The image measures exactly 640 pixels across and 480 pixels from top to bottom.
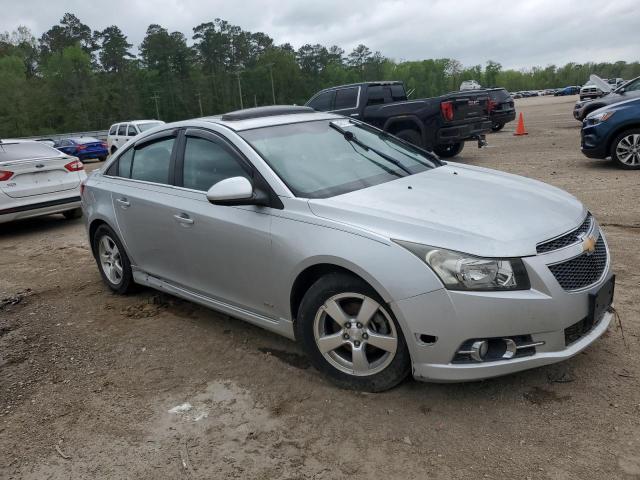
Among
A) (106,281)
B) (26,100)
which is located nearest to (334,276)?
(106,281)

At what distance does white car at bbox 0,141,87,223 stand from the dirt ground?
4276 mm

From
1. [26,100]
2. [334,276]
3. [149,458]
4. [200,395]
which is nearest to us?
[149,458]

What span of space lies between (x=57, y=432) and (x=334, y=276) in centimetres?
183

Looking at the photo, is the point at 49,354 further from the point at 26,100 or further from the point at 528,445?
the point at 26,100

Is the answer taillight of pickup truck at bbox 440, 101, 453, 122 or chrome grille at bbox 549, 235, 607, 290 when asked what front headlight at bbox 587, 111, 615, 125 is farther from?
chrome grille at bbox 549, 235, 607, 290

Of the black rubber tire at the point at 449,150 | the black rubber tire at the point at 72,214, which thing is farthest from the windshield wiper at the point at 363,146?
the black rubber tire at the point at 449,150

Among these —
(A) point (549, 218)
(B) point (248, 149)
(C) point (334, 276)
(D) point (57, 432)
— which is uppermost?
(B) point (248, 149)

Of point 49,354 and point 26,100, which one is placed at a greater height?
point 26,100

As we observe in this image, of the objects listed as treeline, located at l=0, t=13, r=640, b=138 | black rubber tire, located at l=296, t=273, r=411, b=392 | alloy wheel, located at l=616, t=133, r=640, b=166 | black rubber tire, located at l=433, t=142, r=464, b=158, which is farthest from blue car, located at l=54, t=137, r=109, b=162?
treeline, located at l=0, t=13, r=640, b=138

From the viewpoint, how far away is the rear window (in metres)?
8.49

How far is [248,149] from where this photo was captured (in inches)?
146

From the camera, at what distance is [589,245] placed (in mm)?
3092

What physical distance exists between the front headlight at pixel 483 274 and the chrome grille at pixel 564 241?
20cm

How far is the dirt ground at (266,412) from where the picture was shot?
8.59 feet
